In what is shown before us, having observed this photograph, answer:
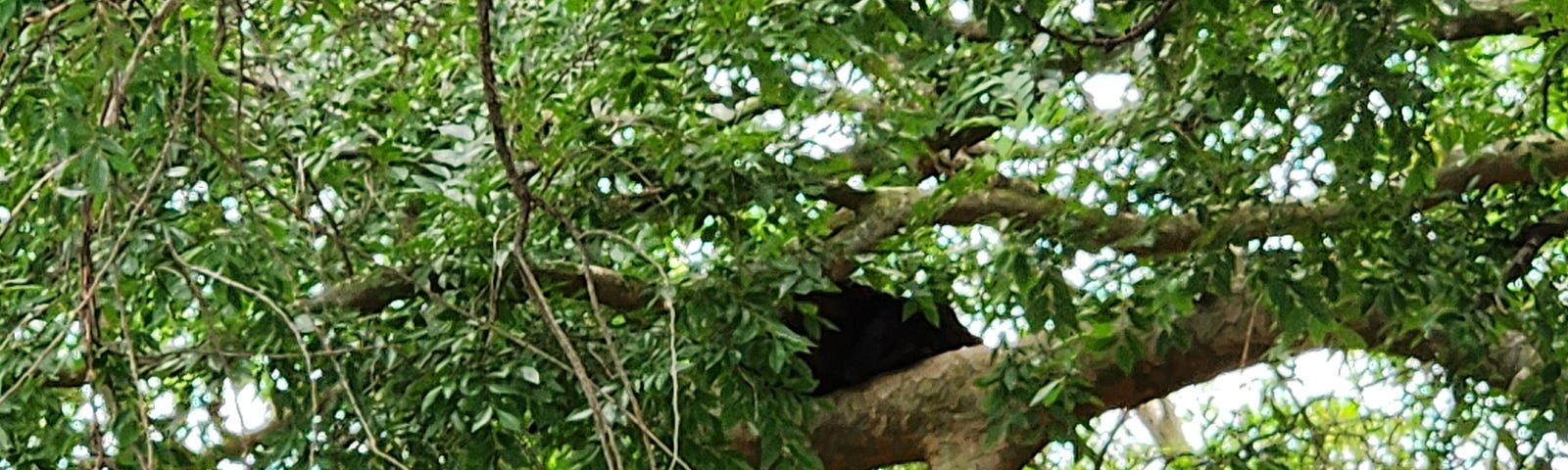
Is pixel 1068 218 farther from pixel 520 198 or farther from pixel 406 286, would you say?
pixel 520 198

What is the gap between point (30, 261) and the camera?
2.67 metres

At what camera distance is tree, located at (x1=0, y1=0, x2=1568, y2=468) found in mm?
2477

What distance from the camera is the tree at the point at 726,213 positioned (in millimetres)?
2477

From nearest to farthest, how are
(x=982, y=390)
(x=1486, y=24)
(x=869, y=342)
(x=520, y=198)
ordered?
(x=520, y=198) → (x=1486, y=24) → (x=982, y=390) → (x=869, y=342)

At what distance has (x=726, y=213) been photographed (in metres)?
2.81

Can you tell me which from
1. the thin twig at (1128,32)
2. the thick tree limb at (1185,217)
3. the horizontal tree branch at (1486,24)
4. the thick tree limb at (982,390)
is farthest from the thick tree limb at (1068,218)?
the thin twig at (1128,32)

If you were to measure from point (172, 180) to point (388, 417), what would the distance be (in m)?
0.47

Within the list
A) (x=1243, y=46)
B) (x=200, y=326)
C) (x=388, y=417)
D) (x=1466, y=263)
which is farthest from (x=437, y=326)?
(x=1466, y=263)

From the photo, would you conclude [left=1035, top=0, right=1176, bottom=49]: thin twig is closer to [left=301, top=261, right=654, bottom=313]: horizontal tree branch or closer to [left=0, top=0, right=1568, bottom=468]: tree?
[left=0, top=0, right=1568, bottom=468]: tree

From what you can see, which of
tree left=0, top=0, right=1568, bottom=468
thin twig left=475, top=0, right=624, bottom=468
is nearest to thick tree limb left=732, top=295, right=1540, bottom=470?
tree left=0, top=0, right=1568, bottom=468

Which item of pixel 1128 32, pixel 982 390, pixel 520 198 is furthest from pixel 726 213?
pixel 982 390

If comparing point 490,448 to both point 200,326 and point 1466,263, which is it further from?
point 1466,263

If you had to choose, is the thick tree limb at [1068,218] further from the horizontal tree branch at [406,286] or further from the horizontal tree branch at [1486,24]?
the horizontal tree branch at [1486,24]

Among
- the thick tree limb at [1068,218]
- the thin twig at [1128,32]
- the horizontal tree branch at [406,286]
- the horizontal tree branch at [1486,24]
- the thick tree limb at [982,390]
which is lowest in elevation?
the thick tree limb at [982,390]
